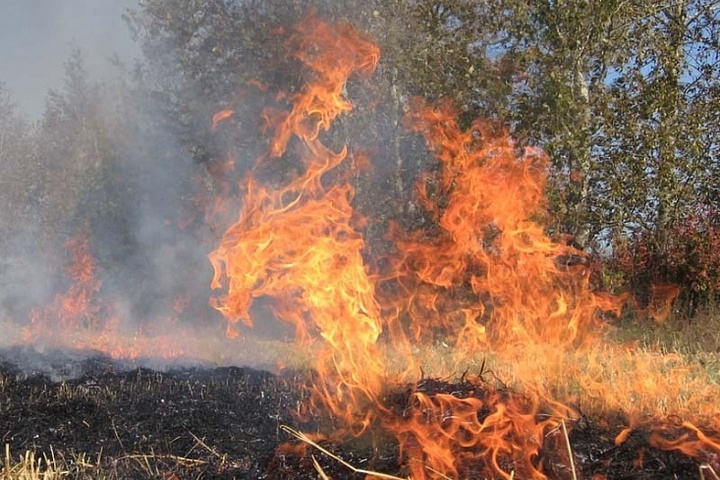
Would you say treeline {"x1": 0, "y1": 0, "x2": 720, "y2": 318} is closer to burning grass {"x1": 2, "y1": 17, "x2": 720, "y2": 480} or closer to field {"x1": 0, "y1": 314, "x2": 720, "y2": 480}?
burning grass {"x1": 2, "y1": 17, "x2": 720, "y2": 480}

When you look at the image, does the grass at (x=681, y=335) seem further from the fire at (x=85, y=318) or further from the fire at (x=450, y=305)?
the fire at (x=85, y=318)

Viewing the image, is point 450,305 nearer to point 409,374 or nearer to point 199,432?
point 409,374

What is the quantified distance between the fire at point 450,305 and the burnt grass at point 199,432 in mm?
174

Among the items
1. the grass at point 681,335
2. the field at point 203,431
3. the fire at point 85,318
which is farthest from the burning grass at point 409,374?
the fire at point 85,318

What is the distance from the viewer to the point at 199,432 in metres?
5.34

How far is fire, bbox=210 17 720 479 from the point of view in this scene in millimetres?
3920

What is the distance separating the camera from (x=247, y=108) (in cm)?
1449

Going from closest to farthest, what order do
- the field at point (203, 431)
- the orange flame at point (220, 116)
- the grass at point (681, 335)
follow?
the field at point (203, 431)
the grass at point (681, 335)
the orange flame at point (220, 116)

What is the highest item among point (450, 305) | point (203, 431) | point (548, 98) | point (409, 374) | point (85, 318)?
point (548, 98)

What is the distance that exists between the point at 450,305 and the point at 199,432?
23.1ft

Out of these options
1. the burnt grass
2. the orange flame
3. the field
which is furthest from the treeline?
the burnt grass

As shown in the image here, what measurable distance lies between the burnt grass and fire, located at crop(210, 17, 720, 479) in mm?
174

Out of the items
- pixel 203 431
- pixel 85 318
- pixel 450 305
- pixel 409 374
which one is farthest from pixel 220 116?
pixel 203 431

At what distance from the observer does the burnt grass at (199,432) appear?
3.76 metres
